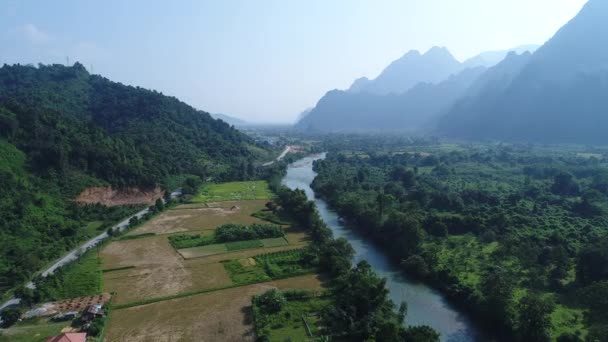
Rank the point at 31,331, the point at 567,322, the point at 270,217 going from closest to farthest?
the point at 31,331 < the point at 567,322 < the point at 270,217

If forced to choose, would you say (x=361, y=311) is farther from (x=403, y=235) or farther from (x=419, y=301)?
(x=403, y=235)

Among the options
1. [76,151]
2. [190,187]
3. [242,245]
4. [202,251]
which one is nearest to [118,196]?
[76,151]

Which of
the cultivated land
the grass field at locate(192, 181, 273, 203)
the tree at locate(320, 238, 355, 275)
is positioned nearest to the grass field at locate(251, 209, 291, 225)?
the cultivated land

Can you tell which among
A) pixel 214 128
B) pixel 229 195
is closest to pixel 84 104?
pixel 214 128

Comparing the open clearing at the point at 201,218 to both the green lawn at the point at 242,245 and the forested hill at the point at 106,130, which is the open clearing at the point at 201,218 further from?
the forested hill at the point at 106,130

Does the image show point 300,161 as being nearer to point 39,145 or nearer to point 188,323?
point 39,145

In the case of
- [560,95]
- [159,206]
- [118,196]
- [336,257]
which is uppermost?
[560,95]

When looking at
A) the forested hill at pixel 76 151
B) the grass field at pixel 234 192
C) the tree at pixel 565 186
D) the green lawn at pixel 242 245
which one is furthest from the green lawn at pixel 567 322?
the grass field at pixel 234 192
